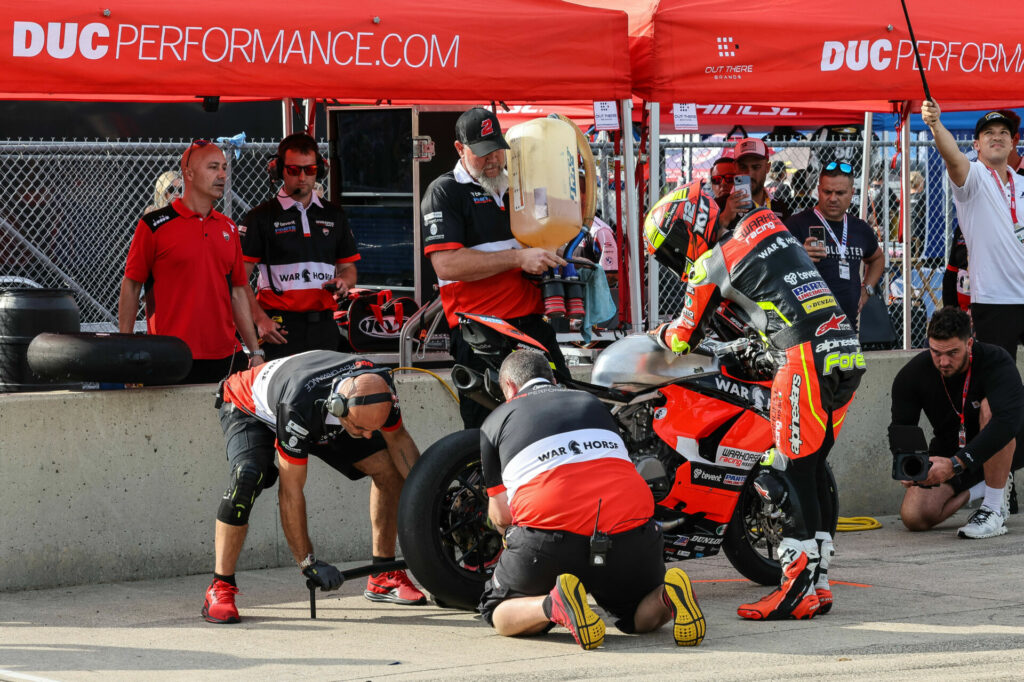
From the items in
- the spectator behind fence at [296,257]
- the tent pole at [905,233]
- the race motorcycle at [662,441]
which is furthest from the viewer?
the tent pole at [905,233]

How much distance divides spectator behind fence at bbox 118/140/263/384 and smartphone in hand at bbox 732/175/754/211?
3.01 m

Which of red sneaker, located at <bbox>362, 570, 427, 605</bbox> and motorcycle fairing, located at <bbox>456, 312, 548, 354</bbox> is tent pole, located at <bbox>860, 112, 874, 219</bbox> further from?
red sneaker, located at <bbox>362, 570, 427, 605</bbox>

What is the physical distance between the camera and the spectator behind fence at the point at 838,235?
862 centimetres

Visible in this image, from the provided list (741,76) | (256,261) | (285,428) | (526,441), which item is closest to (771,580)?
(526,441)

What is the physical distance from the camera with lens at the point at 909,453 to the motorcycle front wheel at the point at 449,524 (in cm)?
284

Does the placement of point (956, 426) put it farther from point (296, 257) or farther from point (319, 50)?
point (319, 50)

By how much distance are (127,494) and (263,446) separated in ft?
3.78

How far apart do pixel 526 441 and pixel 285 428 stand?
1.04 meters

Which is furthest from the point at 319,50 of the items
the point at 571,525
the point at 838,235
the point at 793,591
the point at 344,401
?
the point at 838,235

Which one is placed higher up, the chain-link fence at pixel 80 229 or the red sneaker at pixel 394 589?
the chain-link fence at pixel 80 229

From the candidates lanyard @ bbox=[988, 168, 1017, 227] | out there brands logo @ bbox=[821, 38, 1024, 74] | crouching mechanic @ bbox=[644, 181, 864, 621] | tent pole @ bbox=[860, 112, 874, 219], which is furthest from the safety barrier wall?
tent pole @ bbox=[860, 112, 874, 219]

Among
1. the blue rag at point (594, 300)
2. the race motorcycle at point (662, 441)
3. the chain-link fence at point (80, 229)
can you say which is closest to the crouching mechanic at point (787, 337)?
the race motorcycle at point (662, 441)

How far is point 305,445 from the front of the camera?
5.78 meters

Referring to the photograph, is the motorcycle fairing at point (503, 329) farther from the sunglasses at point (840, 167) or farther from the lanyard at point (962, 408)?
the sunglasses at point (840, 167)
